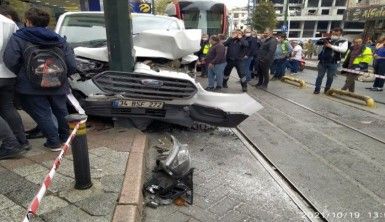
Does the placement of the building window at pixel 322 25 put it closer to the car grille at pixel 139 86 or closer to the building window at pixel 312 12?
the building window at pixel 312 12

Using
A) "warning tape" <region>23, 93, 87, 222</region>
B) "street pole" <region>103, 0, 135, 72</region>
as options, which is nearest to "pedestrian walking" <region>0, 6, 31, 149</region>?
"warning tape" <region>23, 93, 87, 222</region>

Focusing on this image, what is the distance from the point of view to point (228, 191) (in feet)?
14.0

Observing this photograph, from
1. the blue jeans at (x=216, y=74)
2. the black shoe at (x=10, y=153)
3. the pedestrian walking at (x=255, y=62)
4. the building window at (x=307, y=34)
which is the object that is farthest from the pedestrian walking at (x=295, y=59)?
the building window at (x=307, y=34)

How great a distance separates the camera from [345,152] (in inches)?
224

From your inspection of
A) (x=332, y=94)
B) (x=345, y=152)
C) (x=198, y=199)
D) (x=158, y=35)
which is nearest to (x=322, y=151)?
(x=345, y=152)

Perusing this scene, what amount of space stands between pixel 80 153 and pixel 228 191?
174 centimetres

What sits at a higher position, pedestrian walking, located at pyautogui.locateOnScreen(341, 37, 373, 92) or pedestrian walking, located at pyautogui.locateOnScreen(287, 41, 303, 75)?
pedestrian walking, located at pyautogui.locateOnScreen(341, 37, 373, 92)

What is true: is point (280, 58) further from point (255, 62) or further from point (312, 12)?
point (312, 12)

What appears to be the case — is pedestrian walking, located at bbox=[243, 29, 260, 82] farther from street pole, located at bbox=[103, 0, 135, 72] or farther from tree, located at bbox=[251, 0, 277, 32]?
tree, located at bbox=[251, 0, 277, 32]

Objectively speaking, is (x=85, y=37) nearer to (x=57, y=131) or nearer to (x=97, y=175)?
(x=57, y=131)

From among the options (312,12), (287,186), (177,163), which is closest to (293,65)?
(287,186)

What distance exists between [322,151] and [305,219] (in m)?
2.27

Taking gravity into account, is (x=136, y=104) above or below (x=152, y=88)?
below

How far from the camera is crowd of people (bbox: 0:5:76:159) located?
4.18m
